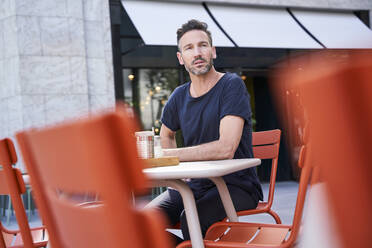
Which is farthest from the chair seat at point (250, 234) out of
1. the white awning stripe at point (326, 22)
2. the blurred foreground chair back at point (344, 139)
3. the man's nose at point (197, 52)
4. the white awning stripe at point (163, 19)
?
the white awning stripe at point (326, 22)

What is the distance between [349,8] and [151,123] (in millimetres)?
5205

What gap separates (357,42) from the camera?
1.29ft

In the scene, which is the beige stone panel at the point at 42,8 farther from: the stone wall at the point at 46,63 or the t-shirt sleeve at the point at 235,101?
the t-shirt sleeve at the point at 235,101

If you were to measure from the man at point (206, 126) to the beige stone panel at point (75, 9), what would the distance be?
5.36 meters

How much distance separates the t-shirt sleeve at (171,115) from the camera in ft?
9.70

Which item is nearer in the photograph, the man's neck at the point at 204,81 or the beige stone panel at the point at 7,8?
the man's neck at the point at 204,81

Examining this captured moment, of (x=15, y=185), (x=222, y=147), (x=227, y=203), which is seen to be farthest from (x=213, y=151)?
(x=15, y=185)

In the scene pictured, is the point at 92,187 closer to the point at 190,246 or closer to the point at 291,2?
the point at 190,246

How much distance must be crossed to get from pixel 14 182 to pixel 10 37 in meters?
6.55

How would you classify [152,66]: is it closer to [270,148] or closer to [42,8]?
[42,8]

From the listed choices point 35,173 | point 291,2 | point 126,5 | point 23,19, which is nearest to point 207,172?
point 35,173

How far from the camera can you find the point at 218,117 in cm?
260

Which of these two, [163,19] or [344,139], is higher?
[163,19]

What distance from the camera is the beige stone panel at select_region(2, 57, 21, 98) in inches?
289
